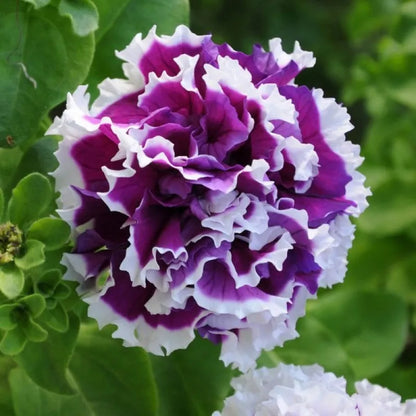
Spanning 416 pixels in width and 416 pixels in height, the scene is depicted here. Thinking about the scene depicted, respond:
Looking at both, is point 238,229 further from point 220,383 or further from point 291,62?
point 220,383

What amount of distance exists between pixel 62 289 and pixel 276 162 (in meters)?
0.14

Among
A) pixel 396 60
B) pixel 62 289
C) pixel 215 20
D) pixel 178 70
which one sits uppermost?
pixel 215 20

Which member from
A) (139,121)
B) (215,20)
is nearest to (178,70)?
(139,121)

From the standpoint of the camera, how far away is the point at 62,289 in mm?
465

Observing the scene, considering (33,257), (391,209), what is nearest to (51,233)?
(33,257)

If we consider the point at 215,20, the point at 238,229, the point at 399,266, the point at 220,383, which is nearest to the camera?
the point at 238,229

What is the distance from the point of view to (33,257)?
43 centimetres

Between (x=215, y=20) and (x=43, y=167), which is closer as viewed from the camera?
(x=43, y=167)

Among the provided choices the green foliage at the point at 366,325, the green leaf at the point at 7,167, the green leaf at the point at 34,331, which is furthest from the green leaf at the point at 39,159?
the green foliage at the point at 366,325

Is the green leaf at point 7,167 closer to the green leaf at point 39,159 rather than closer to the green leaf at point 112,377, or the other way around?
the green leaf at point 39,159

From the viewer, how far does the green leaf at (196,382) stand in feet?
1.98

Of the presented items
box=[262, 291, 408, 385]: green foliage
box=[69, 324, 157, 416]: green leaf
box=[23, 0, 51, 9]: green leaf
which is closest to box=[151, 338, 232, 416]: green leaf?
box=[69, 324, 157, 416]: green leaf

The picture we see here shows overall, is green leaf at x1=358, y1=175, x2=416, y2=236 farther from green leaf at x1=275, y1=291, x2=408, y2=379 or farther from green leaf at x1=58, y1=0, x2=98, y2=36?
green leaf at x1=58, y1=0, x2=98, y2=36

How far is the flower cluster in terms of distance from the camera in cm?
48
